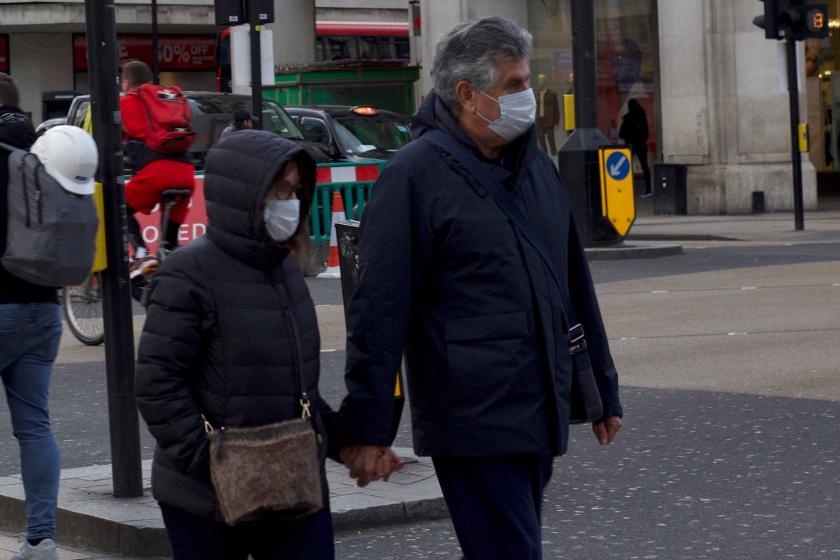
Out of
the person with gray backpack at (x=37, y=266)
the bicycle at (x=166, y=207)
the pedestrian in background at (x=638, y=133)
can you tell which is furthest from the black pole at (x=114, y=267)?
the pedestrian in background at (x=638, y=133)

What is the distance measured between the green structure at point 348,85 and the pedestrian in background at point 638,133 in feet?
12.7

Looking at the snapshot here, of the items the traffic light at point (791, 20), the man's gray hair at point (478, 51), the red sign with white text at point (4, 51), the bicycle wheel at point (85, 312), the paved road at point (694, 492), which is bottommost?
the paved road at point (694, 492)

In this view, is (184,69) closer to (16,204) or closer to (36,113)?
(36,113)

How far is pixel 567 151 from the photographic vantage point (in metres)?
17.3

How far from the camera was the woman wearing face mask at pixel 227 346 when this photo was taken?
3.68 metres

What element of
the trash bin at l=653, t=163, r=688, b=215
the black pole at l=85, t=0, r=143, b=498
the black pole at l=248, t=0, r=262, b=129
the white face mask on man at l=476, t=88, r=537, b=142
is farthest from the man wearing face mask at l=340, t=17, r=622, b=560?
the trash bin at l=653, t=163, r=688, b=215

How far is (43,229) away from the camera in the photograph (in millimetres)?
5480

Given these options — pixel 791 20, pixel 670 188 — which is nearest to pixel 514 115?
pixel 791 20

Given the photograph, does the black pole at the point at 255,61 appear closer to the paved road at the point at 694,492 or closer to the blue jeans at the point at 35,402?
the paved road at the point at 694,492

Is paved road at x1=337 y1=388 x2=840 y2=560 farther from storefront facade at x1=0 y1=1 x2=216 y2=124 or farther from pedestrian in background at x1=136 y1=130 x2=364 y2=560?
storefront facade at x1=0 y1=1 x2=216 y2=124

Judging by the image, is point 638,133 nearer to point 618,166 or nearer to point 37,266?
point 618,166

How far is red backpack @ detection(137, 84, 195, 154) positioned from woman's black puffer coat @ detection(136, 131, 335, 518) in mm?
7072

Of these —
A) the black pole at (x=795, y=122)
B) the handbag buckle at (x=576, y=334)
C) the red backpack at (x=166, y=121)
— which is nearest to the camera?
the handbag buckle at (x=576, y=334)

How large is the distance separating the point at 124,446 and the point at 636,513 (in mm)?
1971
